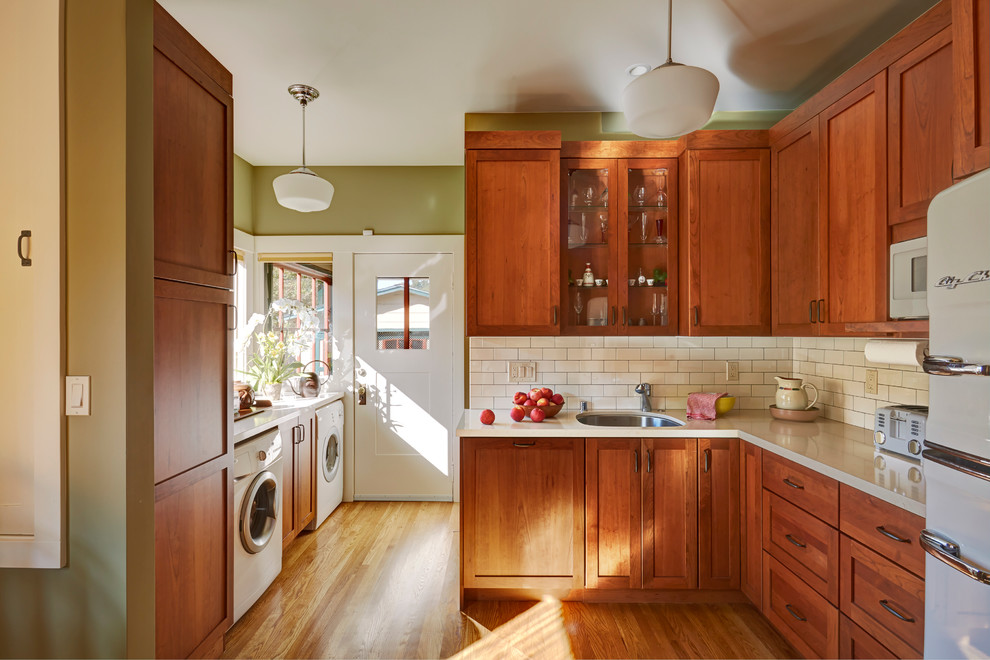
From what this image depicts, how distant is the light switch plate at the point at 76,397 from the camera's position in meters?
1.49

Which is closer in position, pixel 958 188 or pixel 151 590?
pixel 958 188

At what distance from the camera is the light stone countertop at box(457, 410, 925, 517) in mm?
1570

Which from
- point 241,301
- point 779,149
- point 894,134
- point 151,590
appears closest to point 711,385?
point 779,149

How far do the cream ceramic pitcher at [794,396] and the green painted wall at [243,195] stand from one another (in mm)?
3905

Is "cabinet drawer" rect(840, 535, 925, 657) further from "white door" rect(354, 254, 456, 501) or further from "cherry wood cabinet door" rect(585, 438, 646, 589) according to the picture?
"white door" rect(354, 254, 456, 501)

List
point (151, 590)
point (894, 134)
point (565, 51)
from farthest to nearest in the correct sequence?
point (565, 51) → point (894, 134) → point (151, 590)

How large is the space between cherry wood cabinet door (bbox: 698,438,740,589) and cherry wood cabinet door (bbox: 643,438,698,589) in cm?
3

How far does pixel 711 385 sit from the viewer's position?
3.03 metres

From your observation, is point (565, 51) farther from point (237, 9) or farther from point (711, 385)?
point (711, 385)

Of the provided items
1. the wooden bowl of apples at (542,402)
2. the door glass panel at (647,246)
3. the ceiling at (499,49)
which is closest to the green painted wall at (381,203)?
the ceiling at (499,49)

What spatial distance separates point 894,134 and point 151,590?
10.1ft

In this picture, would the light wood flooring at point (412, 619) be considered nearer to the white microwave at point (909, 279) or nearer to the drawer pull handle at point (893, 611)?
the drawer pull handle at point (893, 611)

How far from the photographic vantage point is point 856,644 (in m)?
1.65


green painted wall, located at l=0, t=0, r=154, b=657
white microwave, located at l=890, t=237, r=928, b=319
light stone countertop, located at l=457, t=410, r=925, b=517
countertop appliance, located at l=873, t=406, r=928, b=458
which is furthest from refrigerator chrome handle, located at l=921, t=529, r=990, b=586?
green painted wall, located at l=0, t=0, r=154, b=657
